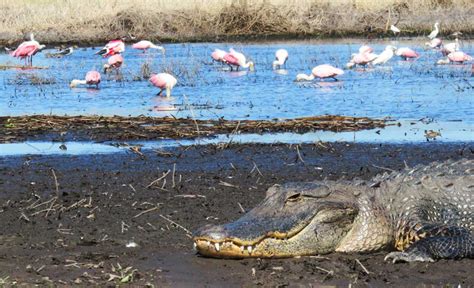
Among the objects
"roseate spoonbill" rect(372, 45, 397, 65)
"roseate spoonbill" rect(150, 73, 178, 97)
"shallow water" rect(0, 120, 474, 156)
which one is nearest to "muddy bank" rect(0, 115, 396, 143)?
"shallow water" rect(0, 120, 474, 156)

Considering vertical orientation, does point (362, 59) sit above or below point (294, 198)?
below

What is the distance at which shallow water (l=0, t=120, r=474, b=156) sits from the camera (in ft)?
40.0

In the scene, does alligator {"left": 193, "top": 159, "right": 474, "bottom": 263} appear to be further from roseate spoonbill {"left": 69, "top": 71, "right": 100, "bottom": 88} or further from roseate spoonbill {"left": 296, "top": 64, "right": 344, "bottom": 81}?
roseate spoonbill {"left": 69, "top": 71, "right": 100, "bottom": 88}

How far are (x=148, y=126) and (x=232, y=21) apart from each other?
21.4 meters

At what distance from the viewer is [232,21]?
3481cm

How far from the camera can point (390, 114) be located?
14992 mm

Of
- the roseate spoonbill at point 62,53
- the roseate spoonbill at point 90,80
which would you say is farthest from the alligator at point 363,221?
the roseate spoonbill at point 62,53

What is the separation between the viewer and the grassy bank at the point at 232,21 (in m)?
34.2

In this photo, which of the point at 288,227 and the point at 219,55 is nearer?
the point at 288,227

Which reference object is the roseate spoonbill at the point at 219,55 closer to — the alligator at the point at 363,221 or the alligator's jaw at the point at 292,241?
the alligator at the point at 363,221

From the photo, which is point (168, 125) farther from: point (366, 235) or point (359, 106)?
point (366, 235)

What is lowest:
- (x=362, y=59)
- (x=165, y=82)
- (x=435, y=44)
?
(x=435, y=44)

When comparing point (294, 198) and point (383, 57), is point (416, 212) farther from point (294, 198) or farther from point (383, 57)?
point (383, 57)

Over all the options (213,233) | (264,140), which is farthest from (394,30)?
(213,233)
